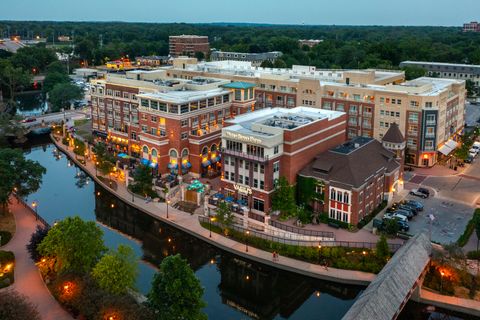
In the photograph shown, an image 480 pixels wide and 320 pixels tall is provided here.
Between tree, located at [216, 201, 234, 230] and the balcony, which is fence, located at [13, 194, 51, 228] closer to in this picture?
tree, located at [216, 201, 234, 230]

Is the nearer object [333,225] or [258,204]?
[333,225]

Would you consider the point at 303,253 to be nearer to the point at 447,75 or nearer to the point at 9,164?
the point at 9,164

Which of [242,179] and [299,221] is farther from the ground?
[242,179]

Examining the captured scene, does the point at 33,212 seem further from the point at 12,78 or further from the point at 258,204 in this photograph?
the point at 12,78

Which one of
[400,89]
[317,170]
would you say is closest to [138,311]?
[317,170]

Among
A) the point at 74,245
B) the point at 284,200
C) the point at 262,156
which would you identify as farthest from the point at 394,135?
the point at 74,245

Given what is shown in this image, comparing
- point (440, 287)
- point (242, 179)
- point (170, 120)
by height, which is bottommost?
point (440, 287)

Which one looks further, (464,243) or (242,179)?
(242,179)
